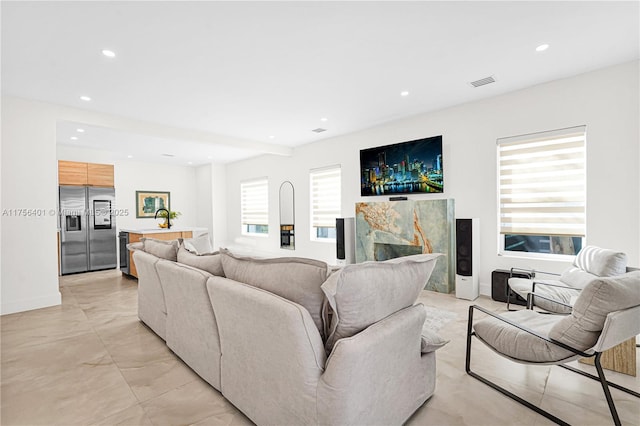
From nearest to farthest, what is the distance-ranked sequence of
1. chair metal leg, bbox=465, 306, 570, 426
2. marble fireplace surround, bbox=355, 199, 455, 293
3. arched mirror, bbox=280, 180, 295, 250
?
chair metal leg, bbox=465, 306, 570, 426
marble fireplace surround, bbox=355, 199, 455, 293
arched mirror, bbox=280, 180, 295, 250

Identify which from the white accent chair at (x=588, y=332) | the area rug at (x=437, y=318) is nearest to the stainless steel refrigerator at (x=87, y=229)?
the area rug at (x=437, y=318)

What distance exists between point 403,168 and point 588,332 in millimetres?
3553

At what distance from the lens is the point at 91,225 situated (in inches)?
245

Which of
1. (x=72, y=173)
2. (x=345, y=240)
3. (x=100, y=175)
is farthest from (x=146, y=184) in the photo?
(x=345, y=240)

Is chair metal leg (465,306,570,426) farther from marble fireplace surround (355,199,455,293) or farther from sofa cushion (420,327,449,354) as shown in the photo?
marble fireplace surround (355,199,455,293)

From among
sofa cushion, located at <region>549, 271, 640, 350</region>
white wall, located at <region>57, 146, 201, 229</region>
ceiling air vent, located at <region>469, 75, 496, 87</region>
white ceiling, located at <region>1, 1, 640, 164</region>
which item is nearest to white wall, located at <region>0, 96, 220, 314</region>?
white ceiling, located at <region>1, 1, 640, 164</region>

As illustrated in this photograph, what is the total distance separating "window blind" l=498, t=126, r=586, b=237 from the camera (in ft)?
11.5

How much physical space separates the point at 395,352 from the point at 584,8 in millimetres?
2824

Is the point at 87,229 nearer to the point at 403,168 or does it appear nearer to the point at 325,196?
the point at 325,196

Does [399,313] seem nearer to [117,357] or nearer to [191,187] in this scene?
[117,357]

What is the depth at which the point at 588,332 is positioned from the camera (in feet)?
5.31

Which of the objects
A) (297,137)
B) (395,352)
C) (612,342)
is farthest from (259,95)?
(612,342)

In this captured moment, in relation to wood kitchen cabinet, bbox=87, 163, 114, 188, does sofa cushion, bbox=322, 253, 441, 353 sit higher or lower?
lower

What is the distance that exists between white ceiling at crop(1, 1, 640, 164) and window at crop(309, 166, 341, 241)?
6.06ft
